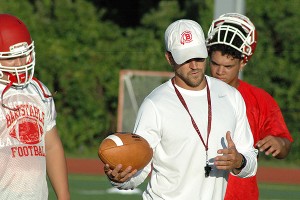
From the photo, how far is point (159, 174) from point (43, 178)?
72 centimetres

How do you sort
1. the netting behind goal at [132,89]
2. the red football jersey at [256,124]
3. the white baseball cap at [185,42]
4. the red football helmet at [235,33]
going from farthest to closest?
1. the netting behind goal at [132,89]
2. the red football helmet at [235,33]
3. the red football jersey at [256,124]
4. the white baseball cap at [185,42]

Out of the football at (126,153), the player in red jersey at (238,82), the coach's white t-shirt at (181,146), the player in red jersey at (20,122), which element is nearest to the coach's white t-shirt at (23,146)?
the player in red jersey at (20,122)

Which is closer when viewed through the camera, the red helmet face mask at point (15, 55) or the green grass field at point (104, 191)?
the red helmet face mask at point (15, 55)

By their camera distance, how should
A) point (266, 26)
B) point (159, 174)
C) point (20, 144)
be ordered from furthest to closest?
point (266, 26), point (159, 174), point (20, 144)

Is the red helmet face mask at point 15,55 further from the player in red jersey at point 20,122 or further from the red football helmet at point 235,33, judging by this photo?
the red football helmet at point 235,33

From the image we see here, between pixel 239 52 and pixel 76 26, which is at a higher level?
pixel 239 52

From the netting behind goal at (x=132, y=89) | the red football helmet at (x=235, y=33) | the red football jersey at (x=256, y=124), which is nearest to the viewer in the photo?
the red football jersey at (x=256, y=124)

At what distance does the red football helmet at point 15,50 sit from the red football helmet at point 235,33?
5.47 feet

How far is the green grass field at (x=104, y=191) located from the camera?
1305 cm

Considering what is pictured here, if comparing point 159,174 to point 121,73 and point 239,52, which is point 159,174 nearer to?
point 239,52

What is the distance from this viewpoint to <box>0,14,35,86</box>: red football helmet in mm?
5566

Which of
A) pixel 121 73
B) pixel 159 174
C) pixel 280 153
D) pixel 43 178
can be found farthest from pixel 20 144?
pixel 121 73

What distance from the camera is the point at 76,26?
19625 millimetres

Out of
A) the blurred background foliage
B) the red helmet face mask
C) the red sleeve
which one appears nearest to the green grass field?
the blurred background foliage
